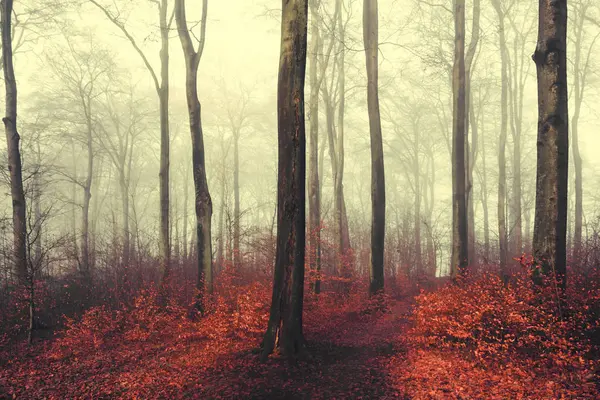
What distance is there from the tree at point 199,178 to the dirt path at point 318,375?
360 centimetres

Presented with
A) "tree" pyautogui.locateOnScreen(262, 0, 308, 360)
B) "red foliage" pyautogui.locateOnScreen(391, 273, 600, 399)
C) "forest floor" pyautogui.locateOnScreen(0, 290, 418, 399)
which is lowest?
"forest floor" pyautogui.locateOnScreen(0, 290, 418, 399)

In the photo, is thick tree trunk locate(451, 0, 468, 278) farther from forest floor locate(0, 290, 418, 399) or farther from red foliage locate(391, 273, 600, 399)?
red foliage locate(391, 273, 600, 399)

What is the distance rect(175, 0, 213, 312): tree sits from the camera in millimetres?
9367

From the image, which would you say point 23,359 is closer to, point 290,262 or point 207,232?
point 207,232

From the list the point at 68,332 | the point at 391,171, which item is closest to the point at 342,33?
the point at 68,332

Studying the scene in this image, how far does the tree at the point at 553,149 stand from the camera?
6.04 m

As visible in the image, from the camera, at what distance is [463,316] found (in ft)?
20.8

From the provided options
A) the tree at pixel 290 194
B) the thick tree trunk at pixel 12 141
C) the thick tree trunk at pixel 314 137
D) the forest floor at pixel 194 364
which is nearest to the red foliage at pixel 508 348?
the forest floor at pixel 194 364

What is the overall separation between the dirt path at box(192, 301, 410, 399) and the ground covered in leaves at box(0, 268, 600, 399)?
0.06 feet

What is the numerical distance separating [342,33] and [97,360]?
44.2 feet

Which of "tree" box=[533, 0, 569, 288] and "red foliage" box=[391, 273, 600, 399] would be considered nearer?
"red foliage" box=[391, 273, 600, 399]

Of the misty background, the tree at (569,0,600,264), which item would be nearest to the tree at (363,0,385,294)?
the misty background

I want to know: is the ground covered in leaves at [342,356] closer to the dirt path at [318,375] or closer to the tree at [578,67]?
the dirt path at [318,375]

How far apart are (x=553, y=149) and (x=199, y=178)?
7.71 meters
